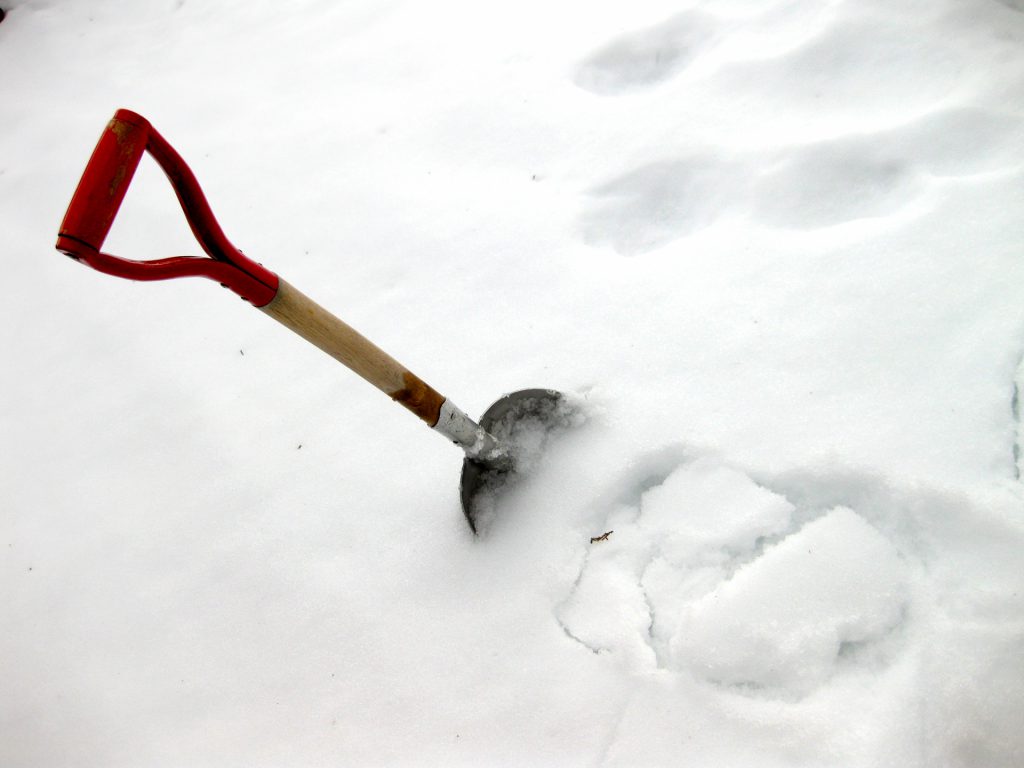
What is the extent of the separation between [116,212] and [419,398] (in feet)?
1.47

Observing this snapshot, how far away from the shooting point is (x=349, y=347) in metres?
0.86

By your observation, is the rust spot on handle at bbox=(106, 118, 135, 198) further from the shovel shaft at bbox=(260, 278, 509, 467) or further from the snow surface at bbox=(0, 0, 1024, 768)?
the snow surface at bbox=(0, 0, 1024, 768)

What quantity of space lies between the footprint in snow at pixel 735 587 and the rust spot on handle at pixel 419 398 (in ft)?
1.21

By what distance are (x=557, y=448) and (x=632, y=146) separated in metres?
0.80

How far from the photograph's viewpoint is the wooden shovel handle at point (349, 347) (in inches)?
31.5

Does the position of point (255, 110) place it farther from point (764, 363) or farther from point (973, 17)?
point (973, 17)

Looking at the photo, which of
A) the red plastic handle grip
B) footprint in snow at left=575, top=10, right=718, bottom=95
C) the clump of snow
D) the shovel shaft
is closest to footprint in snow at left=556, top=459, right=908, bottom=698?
the clump of snow

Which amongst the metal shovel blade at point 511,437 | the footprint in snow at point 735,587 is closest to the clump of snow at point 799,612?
the footprint in snow at point 735,587

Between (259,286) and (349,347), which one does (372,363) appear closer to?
(349,347)

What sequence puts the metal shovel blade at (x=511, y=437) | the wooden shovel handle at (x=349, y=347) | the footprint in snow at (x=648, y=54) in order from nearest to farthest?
1. the wooden shovel handle at (x=349, y=347)
2. the metal shovel blade at (x=511, y=437)
3. the footprint in snow at (x=648, y=54)

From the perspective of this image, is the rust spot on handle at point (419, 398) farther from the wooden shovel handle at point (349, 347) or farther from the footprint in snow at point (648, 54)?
the footprint in snow at point (648, 54)

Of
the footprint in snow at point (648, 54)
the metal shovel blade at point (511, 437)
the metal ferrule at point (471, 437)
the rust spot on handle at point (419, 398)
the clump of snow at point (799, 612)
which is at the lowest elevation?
the clump of snow at point (799, 612)

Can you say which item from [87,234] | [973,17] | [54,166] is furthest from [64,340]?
[973,17]

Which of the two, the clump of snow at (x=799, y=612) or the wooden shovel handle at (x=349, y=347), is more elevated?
the wooden shovel handle at (x=349, y=347)
